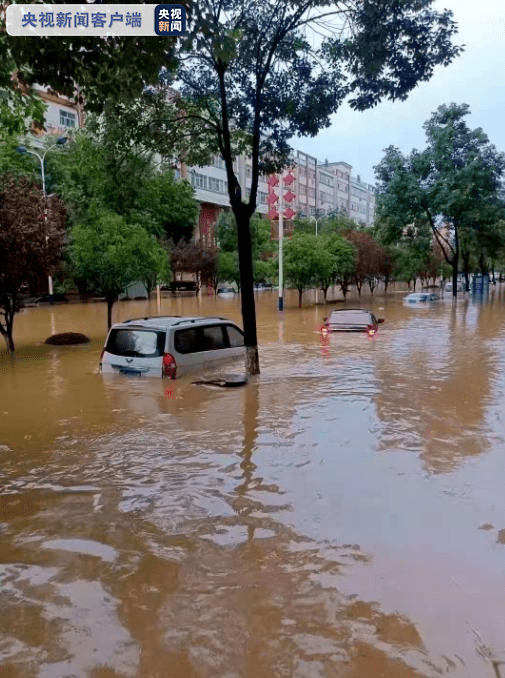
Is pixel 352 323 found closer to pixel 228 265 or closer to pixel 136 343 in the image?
pixel 136 343

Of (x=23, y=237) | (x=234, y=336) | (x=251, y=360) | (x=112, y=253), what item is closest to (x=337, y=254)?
(x=112, y=253)

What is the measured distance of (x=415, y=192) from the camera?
3797cm

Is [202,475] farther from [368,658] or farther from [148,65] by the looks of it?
[148,65]

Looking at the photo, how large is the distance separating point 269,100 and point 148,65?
7.59 metres

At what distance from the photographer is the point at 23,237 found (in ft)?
50.9

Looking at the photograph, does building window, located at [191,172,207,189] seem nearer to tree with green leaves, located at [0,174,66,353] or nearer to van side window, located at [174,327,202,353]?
tree with green leaves, located at [0,174,66,353]

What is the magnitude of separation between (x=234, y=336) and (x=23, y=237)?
6.64m

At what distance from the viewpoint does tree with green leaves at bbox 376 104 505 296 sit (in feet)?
124

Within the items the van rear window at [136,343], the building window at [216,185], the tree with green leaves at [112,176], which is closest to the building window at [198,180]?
the building window at [216,185]

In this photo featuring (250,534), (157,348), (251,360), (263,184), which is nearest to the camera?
(250,534)

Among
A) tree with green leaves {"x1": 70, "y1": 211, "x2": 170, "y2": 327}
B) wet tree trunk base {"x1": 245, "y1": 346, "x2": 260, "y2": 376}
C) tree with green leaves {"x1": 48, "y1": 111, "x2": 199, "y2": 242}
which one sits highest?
tree with green leaves {"x1": 48, "y1": 111, "x2": 199, "y2": 242}

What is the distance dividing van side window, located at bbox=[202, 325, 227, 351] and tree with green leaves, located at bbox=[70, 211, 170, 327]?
8.37 m

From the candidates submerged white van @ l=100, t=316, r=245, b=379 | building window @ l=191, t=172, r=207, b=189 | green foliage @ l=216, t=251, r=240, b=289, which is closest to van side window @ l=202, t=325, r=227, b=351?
submerged white van @ l=100, t=316, r=245, b=379

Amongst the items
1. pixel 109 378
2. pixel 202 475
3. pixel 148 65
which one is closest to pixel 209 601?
pixel 202 475
